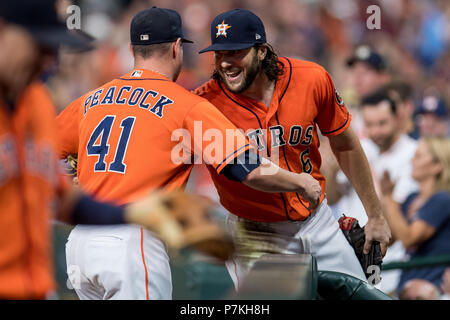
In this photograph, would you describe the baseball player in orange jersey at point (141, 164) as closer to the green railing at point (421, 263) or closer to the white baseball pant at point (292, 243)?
the white baseball pant at point (292, 243)

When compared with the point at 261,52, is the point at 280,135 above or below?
below

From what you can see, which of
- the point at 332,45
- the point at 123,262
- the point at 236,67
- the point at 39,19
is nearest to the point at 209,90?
the point at 236,67

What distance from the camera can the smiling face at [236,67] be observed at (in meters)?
3.59

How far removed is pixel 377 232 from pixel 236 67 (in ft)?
4.22

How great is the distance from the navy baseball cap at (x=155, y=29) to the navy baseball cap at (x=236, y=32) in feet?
0.61

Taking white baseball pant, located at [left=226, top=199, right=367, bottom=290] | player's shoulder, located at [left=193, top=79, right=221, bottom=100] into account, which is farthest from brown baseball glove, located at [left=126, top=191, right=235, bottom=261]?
white baseball pant, located at [left=226, top=199, right=367, bottom=290]

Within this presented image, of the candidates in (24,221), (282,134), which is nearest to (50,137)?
(24,221)

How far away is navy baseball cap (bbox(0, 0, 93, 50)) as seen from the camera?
5.87 ft

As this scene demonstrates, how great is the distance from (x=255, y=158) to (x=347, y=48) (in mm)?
7418

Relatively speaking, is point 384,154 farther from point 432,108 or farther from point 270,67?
point 270,67

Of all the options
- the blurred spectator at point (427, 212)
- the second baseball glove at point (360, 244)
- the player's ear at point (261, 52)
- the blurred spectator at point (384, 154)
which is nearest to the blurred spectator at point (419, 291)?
the blurred spectator at point (427, 212)

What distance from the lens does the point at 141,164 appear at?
3242mm

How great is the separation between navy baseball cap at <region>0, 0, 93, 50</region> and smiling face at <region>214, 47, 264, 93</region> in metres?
1.73

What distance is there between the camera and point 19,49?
1770 mm
